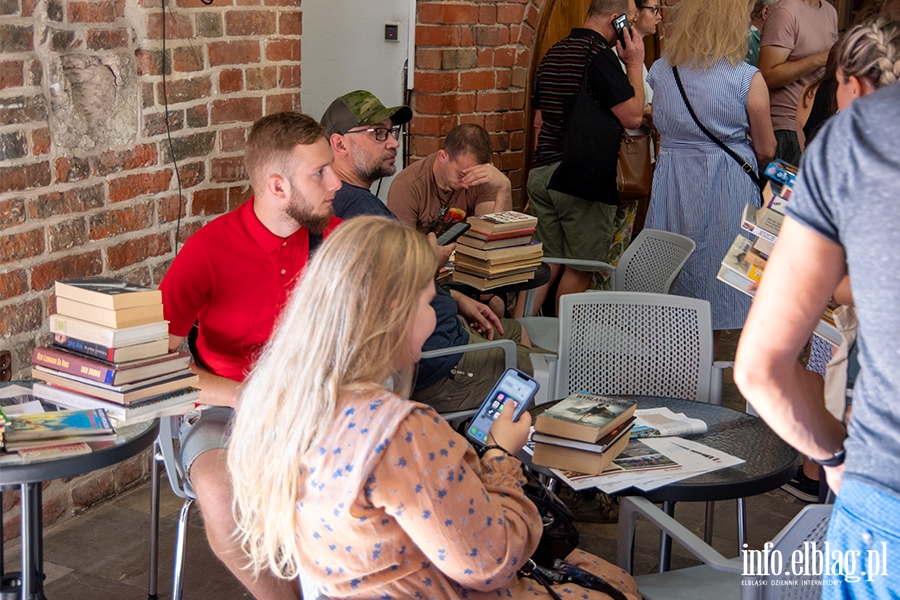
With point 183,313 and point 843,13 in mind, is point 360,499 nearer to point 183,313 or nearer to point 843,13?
point 183,313

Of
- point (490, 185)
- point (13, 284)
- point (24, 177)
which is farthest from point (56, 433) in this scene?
point (490, 185)

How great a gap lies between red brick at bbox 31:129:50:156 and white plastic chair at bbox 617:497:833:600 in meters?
1.92

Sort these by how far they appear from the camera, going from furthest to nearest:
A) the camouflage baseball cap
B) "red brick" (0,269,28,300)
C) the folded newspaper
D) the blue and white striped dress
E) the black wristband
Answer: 1. the blue and white striped dress
2. the camouflage baseball cap
3. "red brick" (0,269,28,300)
4. the folded newspaper
5. the black wristband

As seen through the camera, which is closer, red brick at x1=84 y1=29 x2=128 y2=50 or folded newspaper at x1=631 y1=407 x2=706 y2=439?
folded newspaper at x1=631 y1=407 x2=706 y2=439

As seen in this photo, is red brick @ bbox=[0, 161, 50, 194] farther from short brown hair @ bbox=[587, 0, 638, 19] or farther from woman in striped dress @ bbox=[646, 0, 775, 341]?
short brown hair @ bbox=[587, 0, 638, 19]

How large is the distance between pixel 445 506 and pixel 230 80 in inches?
92.5

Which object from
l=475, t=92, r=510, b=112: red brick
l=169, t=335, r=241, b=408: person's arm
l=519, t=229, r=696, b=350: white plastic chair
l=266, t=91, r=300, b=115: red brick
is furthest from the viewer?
l=475, t=92, r=510, b=112: red brick

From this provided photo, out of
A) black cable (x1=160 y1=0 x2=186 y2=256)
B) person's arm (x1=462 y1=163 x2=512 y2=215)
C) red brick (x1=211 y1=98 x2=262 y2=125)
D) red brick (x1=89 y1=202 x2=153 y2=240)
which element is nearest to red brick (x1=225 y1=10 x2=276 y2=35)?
black cable (x1=160 y1=0 x2=186 y2=256)

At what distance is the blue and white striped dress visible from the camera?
3873mm

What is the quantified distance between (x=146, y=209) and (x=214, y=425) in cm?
104

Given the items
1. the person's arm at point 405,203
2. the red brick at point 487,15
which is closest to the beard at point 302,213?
the person's arm at point 405,203

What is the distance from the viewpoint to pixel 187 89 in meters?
3.28

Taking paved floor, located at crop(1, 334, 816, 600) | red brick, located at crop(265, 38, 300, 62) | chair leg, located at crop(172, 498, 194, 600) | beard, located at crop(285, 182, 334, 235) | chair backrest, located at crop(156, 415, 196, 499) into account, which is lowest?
paved floor, located at crop(1, 334, 816, 600)

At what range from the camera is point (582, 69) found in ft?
14.2
